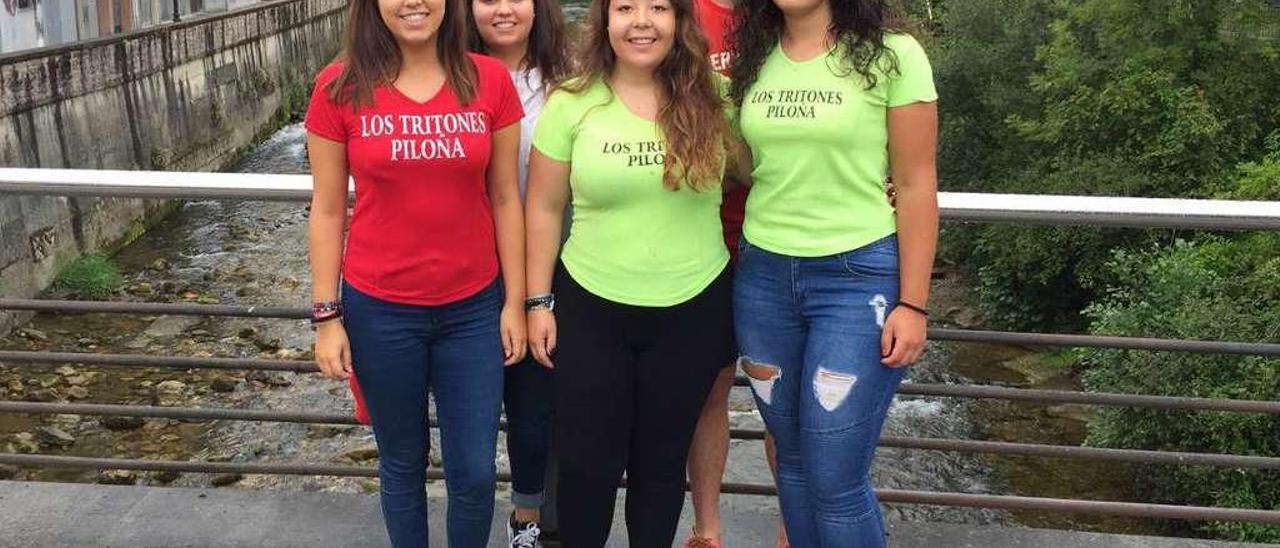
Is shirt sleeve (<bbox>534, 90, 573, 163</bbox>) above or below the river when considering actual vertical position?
above

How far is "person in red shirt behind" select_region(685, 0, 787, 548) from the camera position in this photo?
103 inches

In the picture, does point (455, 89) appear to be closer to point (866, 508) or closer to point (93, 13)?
point (866, 508)

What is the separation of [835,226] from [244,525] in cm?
191

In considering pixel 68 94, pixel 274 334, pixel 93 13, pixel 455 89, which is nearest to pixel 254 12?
pixel 93 13

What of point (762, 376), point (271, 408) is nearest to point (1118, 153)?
point (271, 408)

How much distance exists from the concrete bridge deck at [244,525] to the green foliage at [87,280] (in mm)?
14224

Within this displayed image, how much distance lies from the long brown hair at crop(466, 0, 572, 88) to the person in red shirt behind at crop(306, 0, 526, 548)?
0.25m

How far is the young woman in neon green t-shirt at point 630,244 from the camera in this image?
242cm

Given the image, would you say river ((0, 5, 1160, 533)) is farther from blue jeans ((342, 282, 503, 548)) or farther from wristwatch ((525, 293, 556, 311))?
wristwatch ((525, 293, 556, 311))

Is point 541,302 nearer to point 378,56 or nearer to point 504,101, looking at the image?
point 504,101

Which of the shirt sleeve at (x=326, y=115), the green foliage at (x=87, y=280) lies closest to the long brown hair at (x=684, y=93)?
the shirt sleeve at (x=326, y=115)

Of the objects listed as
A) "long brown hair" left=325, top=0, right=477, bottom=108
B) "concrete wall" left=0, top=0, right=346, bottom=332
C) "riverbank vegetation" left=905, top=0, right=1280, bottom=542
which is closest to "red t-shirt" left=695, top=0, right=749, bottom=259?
"long brown hair" left=325, top=0, right=477, bottom=108

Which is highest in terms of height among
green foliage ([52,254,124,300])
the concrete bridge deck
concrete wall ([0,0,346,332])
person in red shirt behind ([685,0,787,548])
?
person in red shirt behind ([685,0,787,548])

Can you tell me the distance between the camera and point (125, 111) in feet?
65.2
